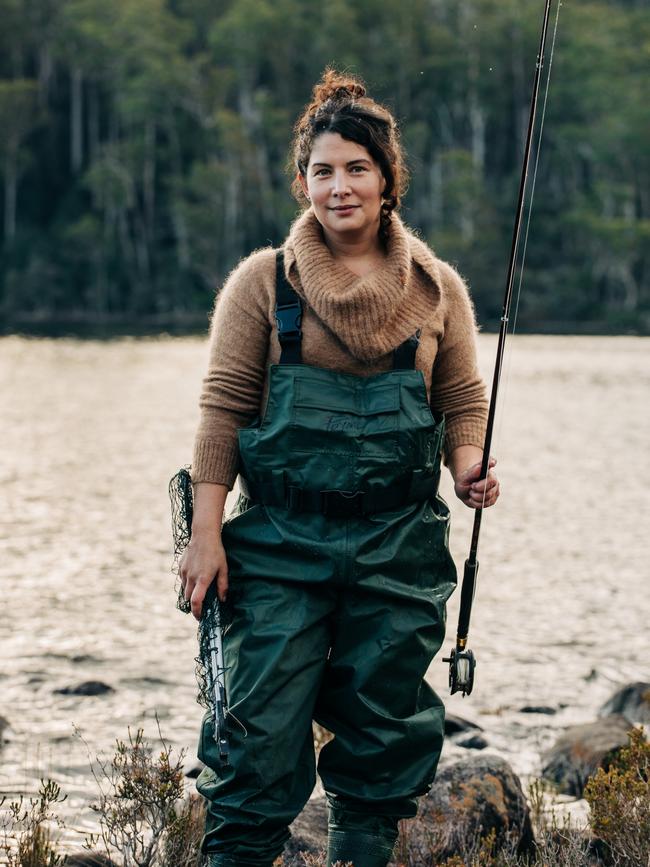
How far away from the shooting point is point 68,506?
1438 cm

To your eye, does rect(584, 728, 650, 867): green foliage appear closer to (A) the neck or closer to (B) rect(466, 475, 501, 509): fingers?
(B) rect(466, 475, 501, 509): fingers

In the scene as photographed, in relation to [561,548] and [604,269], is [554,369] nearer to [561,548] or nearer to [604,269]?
[561,548]

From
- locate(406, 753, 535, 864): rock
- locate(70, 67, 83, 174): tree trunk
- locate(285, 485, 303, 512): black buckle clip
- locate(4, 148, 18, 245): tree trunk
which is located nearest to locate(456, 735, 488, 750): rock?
locate(406, 753, 535, 864): rock

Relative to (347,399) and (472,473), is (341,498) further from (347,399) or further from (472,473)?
(472,473)

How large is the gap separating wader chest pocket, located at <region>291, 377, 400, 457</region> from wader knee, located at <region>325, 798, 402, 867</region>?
87 centimetres

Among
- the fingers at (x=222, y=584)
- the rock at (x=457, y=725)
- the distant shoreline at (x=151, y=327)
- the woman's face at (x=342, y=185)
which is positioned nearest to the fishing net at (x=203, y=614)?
the fingers at (x=222, y=584)

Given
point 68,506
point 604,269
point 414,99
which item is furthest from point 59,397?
point 414,99

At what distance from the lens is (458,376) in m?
3.22

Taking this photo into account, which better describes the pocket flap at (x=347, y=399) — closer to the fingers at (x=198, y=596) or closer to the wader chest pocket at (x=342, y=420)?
the wader chest pocket at (x=342, y=420)

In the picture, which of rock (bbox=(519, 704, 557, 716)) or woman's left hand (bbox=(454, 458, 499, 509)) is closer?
woman's left hand (bbox=(454, 458, 499, 509))

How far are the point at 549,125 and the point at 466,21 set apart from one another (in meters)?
6.67

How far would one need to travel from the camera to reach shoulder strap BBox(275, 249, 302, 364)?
3.02m

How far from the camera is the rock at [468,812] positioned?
374cm

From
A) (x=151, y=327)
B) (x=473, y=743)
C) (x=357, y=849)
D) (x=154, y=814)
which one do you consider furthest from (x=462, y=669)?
(x=151, y=327)
